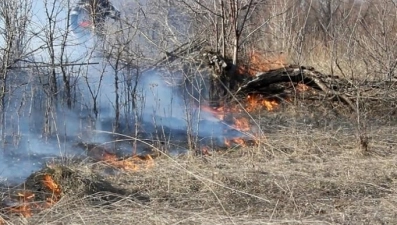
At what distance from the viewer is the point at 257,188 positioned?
538 cm

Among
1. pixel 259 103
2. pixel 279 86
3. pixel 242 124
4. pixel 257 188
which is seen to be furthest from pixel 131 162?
pixel 279 86

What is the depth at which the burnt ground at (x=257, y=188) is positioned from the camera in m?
4.43

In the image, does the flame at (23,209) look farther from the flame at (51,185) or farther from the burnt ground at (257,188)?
the flame at (51,185)

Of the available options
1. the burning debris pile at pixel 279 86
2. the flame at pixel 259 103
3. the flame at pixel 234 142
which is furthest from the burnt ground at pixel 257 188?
the flame at pixel 259 103

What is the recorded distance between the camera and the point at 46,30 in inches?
354

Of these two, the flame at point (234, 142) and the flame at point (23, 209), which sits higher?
the flame at point (234, 142)

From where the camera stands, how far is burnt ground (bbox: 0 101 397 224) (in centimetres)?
443

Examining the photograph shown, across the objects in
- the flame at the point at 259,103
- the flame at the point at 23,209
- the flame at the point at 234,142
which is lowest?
the flame at the point at 23,209

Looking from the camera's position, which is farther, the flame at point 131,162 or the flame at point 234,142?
the flame at point 234,142

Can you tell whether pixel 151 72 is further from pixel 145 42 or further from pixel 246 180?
pixel 246 180

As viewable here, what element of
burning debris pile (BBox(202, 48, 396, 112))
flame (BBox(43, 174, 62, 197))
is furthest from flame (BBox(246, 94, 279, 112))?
flame (BBox(43, 174, 62, 197))

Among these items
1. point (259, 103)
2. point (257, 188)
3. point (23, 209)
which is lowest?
point (23, 209)

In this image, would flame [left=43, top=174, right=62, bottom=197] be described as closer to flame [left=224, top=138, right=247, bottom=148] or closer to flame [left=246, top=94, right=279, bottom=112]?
flame [left=224, top=138, right=247, bottom=148]

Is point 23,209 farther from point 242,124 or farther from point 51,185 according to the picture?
point 242,124
